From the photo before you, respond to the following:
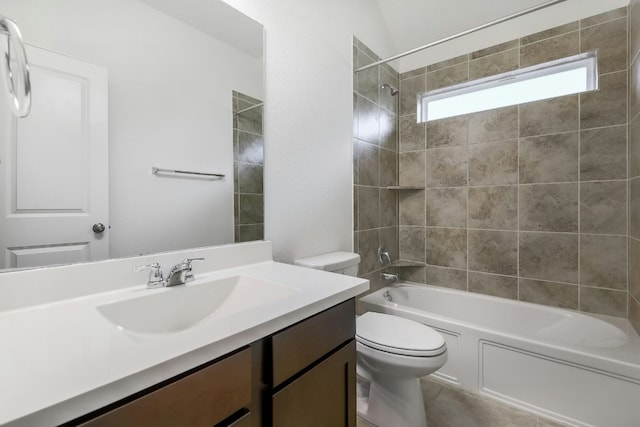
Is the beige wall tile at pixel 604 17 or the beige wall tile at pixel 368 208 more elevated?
the beige wall tile at pixel 604 17

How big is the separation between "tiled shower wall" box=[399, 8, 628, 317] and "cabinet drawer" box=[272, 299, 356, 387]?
1.74 meters

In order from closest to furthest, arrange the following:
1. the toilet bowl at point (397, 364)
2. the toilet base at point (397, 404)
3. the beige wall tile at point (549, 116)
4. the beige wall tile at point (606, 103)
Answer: the toilet bowl at point (397, 364), the toilet base at point (397, 404), the beige wall tile at point (606, 103), the beige wall tile at point (549, 116)

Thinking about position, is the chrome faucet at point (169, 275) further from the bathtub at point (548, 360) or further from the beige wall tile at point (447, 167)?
the beige wall tile at point (447, 167)

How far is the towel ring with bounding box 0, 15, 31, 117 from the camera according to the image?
705 mm

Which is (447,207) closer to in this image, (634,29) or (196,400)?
(634,29)

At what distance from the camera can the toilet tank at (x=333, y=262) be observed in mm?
Answer: 1501

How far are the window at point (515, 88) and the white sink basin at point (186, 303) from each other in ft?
7.18

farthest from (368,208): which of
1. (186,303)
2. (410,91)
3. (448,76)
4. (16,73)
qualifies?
(16,73)

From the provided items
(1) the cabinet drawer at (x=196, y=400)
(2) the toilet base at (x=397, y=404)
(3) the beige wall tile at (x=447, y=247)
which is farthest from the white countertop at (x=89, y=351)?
(3) the beige wall tile at (x=447, y=247)

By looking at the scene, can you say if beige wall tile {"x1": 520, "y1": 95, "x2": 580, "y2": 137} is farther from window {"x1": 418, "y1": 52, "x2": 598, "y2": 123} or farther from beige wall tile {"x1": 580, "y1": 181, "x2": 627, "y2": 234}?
beige wall tile {"x1": 580, "y1": 181, "x2": 627, "y2": 234}

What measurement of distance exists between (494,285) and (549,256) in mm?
414

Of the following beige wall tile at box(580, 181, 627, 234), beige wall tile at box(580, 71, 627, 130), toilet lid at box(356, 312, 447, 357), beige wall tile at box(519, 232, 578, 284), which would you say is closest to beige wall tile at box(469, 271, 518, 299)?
beige wall tile at box(519, 232, 578, 284)

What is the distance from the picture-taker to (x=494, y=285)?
2.19 meters


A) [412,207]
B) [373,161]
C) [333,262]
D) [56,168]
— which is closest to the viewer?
[56,168]
